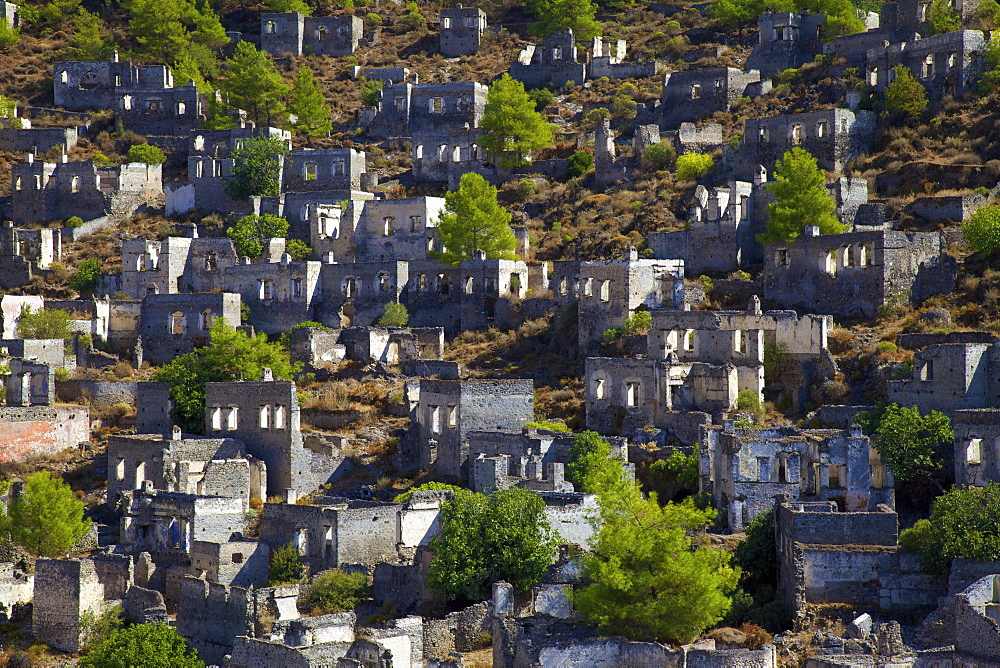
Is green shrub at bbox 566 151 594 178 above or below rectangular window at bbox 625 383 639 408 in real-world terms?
above

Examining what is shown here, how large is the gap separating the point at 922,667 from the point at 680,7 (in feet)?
246

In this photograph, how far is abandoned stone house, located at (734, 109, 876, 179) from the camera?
74.8 m

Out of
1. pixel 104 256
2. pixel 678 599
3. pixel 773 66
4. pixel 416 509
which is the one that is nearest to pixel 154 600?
pixel 416 509

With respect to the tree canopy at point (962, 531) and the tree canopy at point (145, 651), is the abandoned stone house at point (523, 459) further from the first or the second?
the tree canopy at point (962, 531)

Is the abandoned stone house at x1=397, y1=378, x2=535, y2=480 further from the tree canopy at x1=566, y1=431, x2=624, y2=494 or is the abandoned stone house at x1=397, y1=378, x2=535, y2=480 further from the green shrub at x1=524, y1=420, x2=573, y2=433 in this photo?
the tree canopy at x1=566, y1=431, x2=624, y2=494

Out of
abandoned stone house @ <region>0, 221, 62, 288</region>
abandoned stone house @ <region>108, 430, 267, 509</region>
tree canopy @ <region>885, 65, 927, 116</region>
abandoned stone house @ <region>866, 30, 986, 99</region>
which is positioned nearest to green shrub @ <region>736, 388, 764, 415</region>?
abandoned stone house @ <region>108, 430, 267, 509</region>

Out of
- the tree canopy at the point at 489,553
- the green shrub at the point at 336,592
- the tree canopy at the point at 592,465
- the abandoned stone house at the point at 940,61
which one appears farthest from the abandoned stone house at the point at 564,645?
the abandoned stone house at the point at 940,61

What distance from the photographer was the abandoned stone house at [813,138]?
74.8 meters

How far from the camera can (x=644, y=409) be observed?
187 feet

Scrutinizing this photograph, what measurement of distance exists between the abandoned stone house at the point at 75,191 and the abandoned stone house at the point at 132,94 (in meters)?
8.10

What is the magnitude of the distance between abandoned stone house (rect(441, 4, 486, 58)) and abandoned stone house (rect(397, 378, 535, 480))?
166 feet

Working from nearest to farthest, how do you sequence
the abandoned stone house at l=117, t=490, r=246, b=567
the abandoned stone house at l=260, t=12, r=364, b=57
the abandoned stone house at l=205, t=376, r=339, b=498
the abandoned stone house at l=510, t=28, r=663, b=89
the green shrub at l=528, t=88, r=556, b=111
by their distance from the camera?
1. the abandoned stone house at l=117, t=490, r=246, b=567
2. the abandoned stone house at l=205, t=376, r=339, b=498
3. the green shrub at l=528, t=88, r=556, b=111
4. the abandoned stone house at l=510, t=28, r=663, b=89
5. the abandoned stone house at l=260, t=12, r=364, b=57

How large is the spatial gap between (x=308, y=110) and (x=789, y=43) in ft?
78.5

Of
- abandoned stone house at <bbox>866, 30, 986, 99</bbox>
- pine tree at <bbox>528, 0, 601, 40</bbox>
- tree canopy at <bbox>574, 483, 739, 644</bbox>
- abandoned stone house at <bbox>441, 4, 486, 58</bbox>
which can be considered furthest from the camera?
abandoned stone house at <bbox>441, 4, 486, 58</bbox>
